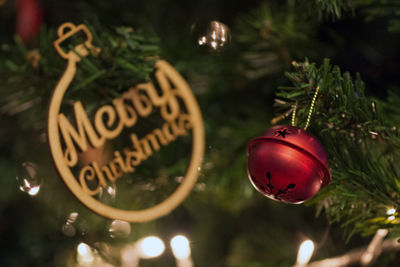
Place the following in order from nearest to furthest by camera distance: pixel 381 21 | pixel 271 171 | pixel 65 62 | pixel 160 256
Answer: pixel 271 171 < pixel 65 62 < pixel 381 21 < pixel 160 256

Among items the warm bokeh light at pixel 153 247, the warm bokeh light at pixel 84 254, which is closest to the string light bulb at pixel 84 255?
the warm bokeh light at pixel 84 254

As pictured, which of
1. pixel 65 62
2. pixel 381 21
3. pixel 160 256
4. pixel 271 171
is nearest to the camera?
pixel 271 171

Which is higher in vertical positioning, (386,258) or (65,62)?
(65,62)

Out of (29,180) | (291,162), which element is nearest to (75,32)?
(29,180)

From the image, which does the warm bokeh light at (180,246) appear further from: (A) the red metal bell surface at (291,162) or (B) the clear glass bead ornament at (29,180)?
(A) the red metal bell surface at (291,162)

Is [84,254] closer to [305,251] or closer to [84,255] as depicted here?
[84,255]

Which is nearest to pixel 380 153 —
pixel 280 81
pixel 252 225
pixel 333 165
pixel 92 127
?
pixel 333 165

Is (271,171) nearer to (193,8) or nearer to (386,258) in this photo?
(386,258)

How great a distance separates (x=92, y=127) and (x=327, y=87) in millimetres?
304

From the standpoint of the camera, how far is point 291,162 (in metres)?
0.38

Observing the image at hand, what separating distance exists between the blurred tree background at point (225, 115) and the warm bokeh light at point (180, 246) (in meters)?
0.01

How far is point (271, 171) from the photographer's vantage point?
15.2 inches

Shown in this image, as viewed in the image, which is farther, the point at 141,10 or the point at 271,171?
the point at 141,10

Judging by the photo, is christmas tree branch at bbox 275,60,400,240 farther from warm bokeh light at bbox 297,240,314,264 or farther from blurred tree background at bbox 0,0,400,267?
warm bokeh light at bbox 297,240,314,264
